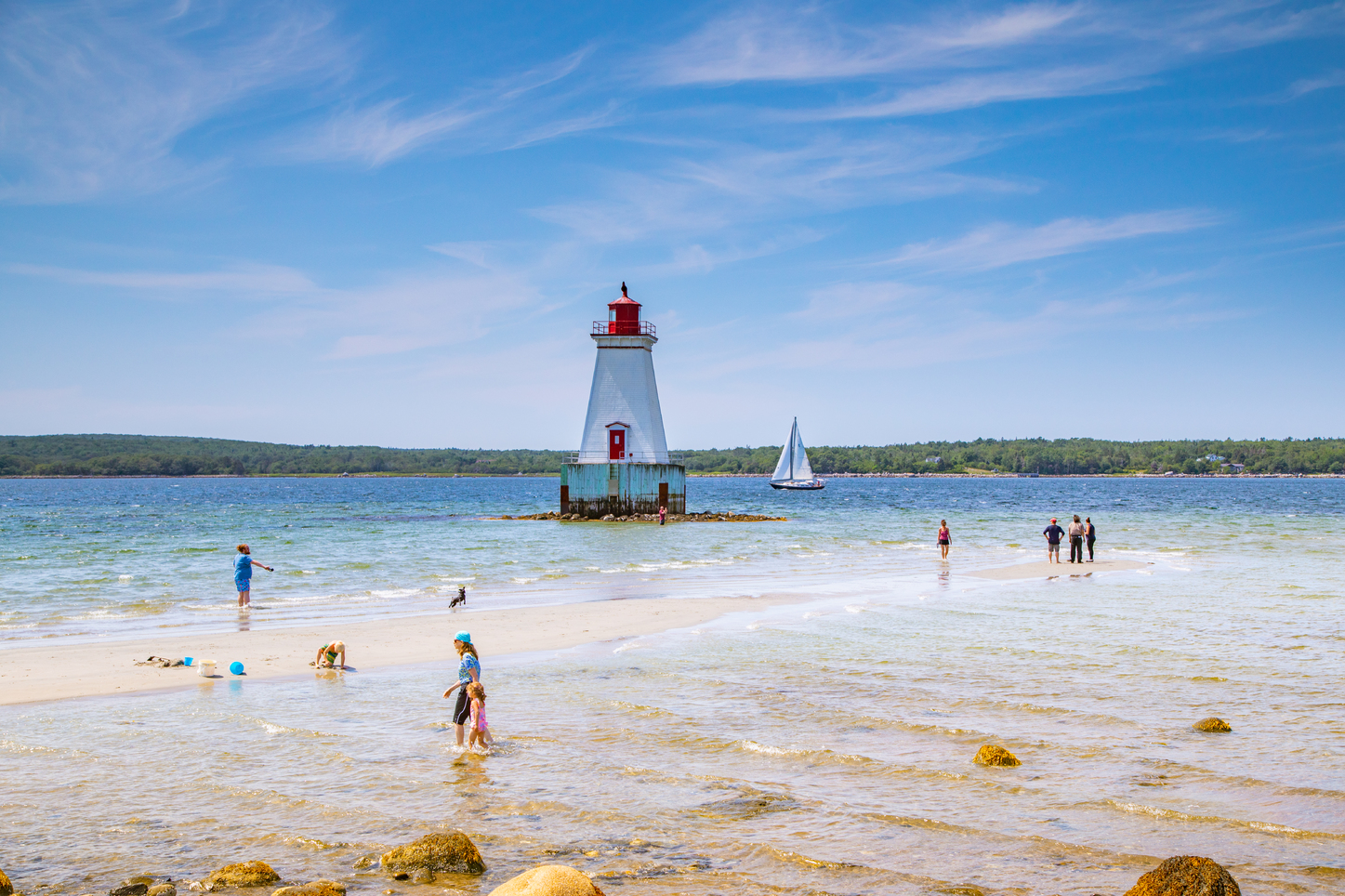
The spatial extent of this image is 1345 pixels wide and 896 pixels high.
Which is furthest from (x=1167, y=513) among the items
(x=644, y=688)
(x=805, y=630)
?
(x=644, y=688)

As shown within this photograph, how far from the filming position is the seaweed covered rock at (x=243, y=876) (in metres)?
6.50

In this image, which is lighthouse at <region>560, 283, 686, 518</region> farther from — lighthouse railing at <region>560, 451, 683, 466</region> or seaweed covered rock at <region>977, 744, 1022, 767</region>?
seaweed covered rock at <region>977, 744, 1022, 767</region>

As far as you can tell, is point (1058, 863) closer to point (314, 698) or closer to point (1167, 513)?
point (314, 698)

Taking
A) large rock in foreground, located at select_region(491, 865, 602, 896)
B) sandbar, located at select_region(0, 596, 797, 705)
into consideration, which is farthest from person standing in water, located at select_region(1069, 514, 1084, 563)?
large rock in foreground, located at select_region(491, 865, 602, 896)

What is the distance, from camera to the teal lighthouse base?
2260 inches

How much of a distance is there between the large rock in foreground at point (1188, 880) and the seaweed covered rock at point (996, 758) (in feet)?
11.3

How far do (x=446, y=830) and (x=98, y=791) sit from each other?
3.57 m

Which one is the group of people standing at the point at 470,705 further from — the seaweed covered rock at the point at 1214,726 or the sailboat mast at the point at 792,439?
the sailboat mast at the point at 792,439

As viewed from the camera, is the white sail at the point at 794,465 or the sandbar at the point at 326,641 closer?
the sandbar at the point at 326,641

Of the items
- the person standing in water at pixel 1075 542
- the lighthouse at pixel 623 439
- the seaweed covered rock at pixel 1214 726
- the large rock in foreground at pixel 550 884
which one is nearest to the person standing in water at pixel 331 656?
the large rock in foreground at pixel 550 884

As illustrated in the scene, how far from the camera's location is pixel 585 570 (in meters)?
32.4

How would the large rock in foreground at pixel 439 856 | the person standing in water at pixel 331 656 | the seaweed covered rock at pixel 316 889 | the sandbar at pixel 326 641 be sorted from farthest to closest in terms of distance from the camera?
the person standing in water at pixel 331 656 < the sandbar at pixel 326 641 < the large rock in foreground at pixel 439 856 < the seaweed covered rock at pixel 316 889

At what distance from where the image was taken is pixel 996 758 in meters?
9.38

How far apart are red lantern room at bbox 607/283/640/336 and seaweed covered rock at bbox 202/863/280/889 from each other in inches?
1871
